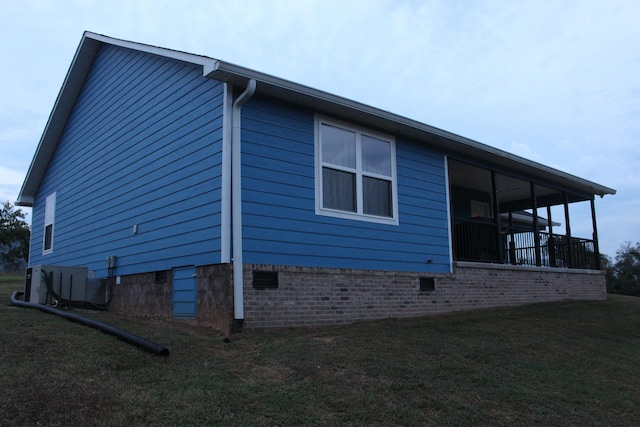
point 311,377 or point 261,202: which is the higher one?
point 261,202

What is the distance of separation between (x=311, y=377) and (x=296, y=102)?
4694 millimetres

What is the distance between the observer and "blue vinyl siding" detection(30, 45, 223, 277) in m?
8.33

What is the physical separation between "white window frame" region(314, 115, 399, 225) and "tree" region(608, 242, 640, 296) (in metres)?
27.5

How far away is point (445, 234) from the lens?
1102 centimetres

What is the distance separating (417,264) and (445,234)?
1.19m

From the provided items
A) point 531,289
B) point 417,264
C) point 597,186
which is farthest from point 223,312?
point 597,186

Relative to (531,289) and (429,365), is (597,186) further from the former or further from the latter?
(429,365)

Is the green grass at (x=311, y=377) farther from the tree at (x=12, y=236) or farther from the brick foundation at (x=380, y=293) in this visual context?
the tree at (x=12, y=236)

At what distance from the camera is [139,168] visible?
34.1ft

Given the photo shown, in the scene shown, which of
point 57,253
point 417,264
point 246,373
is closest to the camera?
point 246,373

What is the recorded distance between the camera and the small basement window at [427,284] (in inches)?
403

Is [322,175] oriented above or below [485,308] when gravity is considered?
above

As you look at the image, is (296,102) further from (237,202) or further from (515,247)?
(515,247)

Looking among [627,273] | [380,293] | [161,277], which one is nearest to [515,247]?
[380,293]
